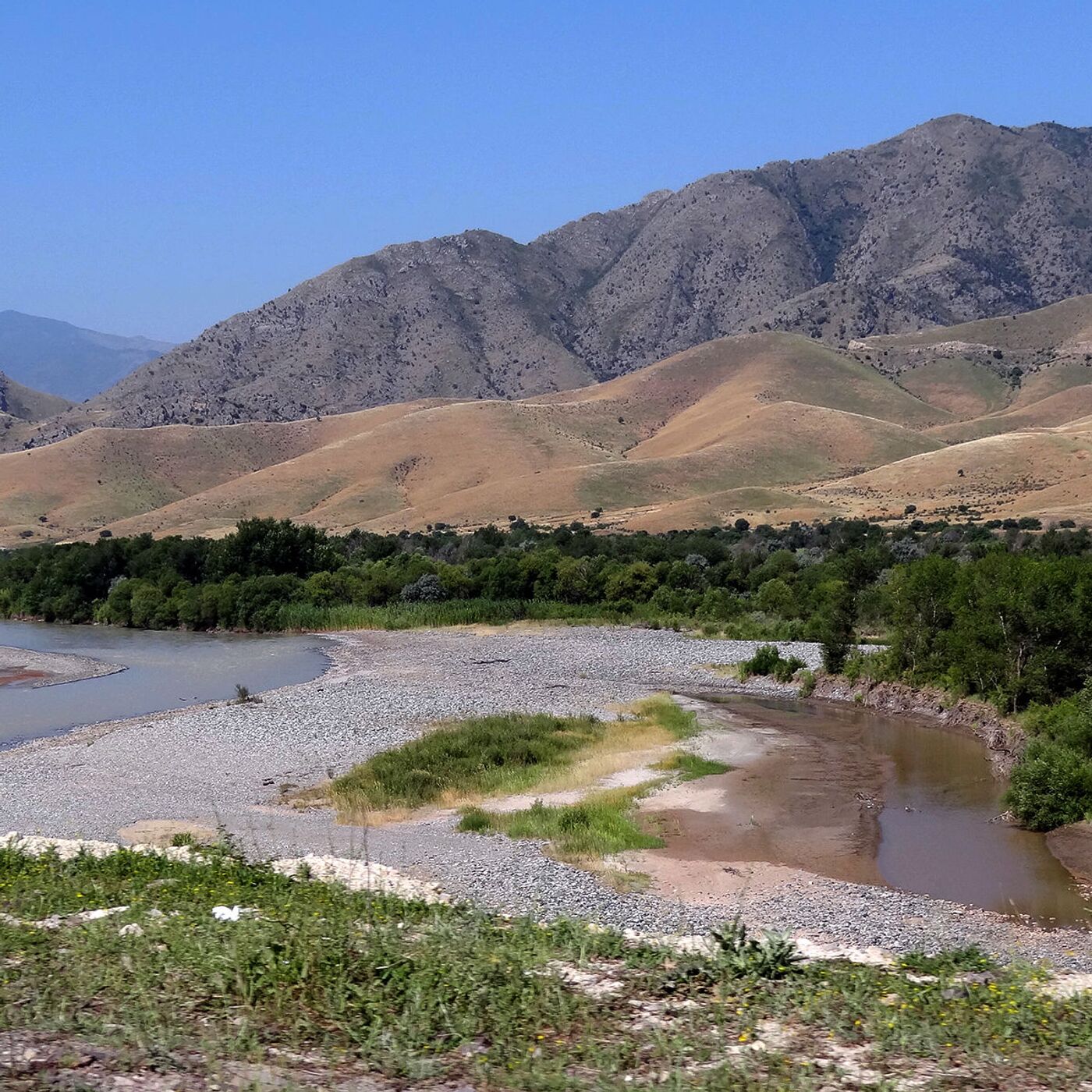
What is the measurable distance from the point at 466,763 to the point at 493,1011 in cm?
1955

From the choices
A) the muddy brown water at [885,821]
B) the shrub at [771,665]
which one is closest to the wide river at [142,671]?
the shrub at [771,665]

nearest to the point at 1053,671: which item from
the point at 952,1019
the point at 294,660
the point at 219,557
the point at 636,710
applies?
the point at 636,710

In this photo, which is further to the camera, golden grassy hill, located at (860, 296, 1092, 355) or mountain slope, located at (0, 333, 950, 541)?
golden grassy hill, located at (860, 296, 1092, 355)

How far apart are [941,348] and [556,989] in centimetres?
18366

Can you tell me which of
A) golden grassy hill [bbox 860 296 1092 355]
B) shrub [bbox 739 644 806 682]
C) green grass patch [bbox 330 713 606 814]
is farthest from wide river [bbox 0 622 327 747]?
golden grassy hill [bbox 860 296 1092 355]

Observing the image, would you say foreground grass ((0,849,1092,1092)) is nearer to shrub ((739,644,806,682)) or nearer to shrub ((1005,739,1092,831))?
shrub ((1005,739,1092,831))

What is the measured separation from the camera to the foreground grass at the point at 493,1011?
7.37 m

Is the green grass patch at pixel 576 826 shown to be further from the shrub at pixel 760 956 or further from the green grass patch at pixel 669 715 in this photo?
the shrub at pixel 760 956

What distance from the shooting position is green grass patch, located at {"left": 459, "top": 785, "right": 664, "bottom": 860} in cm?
2042

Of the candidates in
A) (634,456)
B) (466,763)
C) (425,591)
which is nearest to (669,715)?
(466,763)

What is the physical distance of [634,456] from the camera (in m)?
150

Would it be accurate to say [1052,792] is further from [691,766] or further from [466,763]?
[466,763]

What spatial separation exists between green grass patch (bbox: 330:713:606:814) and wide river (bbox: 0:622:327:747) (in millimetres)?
11926

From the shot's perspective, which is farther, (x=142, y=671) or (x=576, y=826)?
(x=142, y=671)
